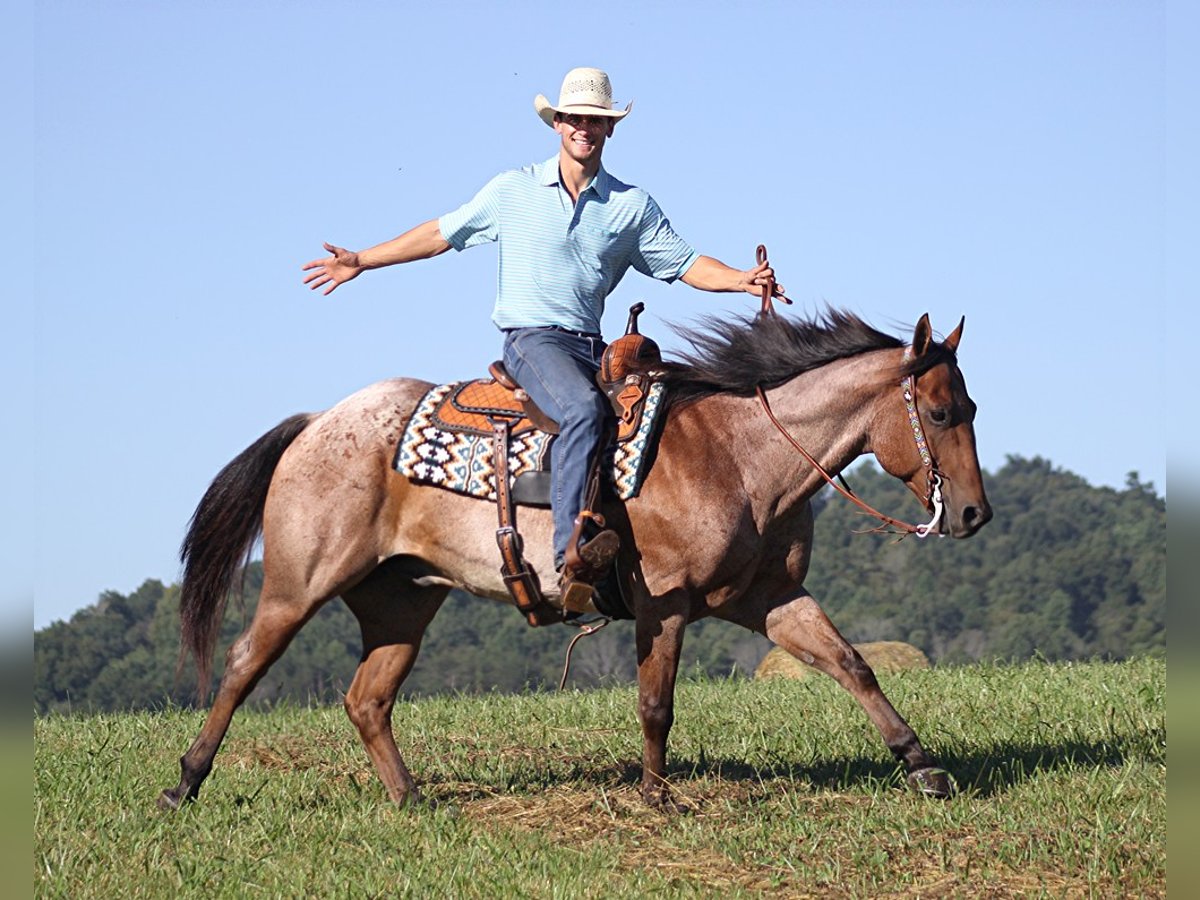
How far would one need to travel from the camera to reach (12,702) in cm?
411

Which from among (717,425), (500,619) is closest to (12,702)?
(717,425)

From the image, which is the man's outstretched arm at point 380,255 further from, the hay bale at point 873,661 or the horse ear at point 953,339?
the hay bale at point 873,661

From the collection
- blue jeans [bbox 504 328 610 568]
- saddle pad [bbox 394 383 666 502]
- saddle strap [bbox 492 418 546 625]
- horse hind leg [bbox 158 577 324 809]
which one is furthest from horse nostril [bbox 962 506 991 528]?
horse hind leg [bbox 158 577 324 809]

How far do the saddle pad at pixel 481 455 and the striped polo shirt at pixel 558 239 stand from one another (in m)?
0.54

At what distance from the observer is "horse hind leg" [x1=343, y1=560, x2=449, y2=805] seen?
7.87 metres

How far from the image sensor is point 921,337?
724 centimetres

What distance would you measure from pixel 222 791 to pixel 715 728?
306 centimetres

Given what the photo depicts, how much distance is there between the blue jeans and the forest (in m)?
32.5

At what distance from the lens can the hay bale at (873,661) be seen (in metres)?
14.1

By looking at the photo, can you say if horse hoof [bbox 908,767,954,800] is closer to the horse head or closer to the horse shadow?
the horse shadow

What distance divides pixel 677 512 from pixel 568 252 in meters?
1.34

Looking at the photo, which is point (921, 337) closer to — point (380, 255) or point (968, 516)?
point (968, 516)

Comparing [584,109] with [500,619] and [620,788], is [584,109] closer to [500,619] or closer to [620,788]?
[620,788]

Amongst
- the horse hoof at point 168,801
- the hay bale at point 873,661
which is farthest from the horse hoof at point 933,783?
the hay bale at point 873,661
